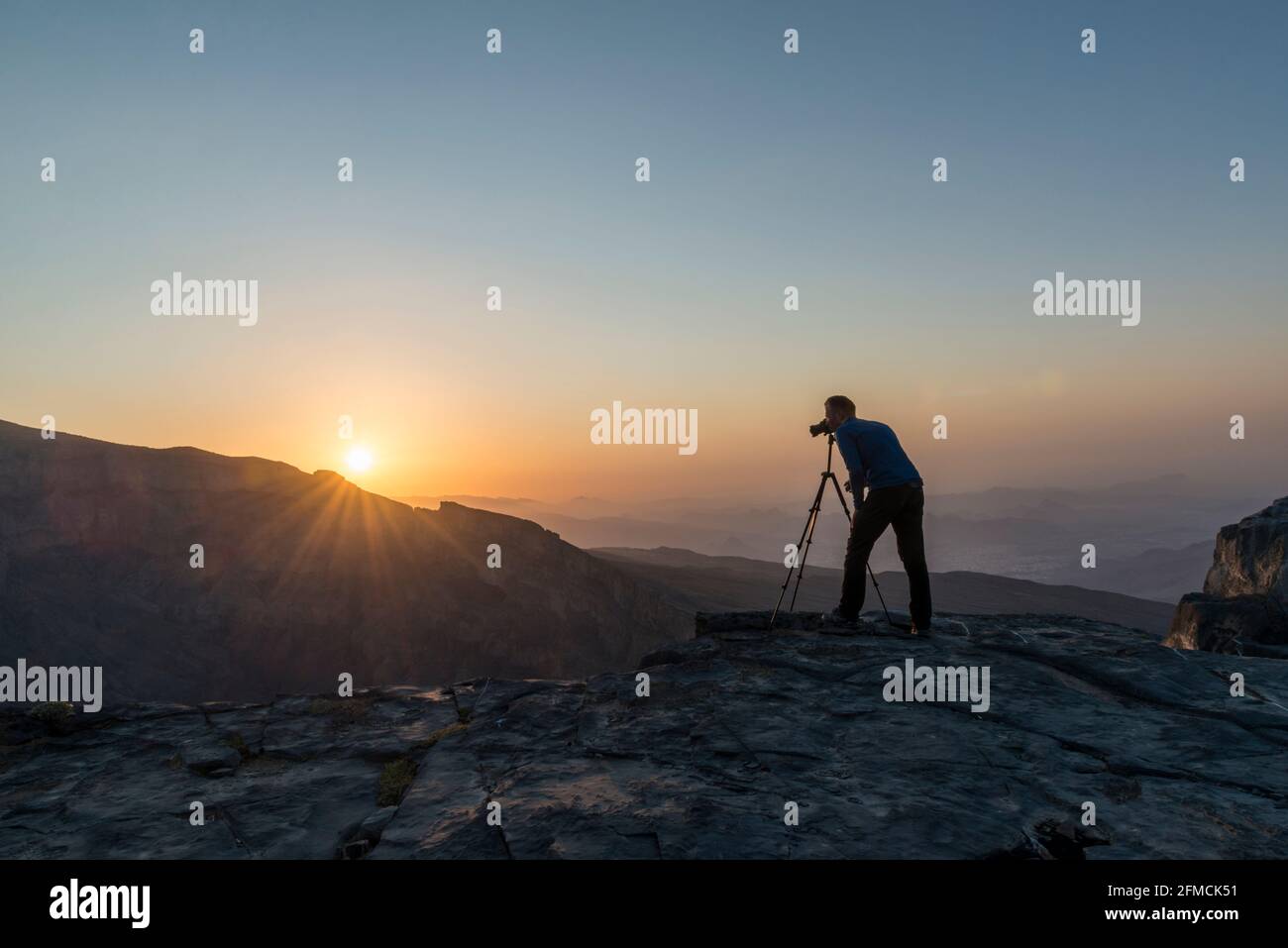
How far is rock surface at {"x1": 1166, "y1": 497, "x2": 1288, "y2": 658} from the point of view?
28.7 feet

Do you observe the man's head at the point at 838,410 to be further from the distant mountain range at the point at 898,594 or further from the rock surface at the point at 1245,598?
the distant mountain range at the point at 898,594

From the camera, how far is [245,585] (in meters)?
37.8

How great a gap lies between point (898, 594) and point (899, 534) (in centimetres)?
7475

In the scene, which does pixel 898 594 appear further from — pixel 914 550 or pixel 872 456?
pixel 872 456

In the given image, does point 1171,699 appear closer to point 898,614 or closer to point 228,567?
point 898,614

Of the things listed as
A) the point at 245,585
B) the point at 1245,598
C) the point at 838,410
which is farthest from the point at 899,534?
the point at 245,585

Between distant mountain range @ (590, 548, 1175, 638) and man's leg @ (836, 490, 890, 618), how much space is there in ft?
148

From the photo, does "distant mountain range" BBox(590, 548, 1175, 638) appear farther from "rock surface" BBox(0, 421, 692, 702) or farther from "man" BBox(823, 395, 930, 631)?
"man" BBox(823, 395, 930, 631)

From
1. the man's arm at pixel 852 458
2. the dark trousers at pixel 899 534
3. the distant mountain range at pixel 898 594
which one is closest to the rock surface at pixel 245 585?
the distant mountain range at pixel 898 594

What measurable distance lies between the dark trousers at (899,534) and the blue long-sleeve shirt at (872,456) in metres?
0.13

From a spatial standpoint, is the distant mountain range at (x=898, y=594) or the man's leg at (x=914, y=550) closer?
the man's leg at (x=914, y=550)

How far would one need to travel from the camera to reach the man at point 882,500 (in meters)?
Answer: 7.93

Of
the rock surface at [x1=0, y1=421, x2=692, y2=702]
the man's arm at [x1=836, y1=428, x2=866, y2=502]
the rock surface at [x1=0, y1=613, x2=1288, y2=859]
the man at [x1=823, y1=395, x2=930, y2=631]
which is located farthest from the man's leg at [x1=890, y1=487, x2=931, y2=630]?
the rock surface at [x1=0, y1=421, x2=692, y2=702]

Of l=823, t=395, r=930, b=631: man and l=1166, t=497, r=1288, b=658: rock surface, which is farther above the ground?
l=823, t=395, r=930, b=631: man
